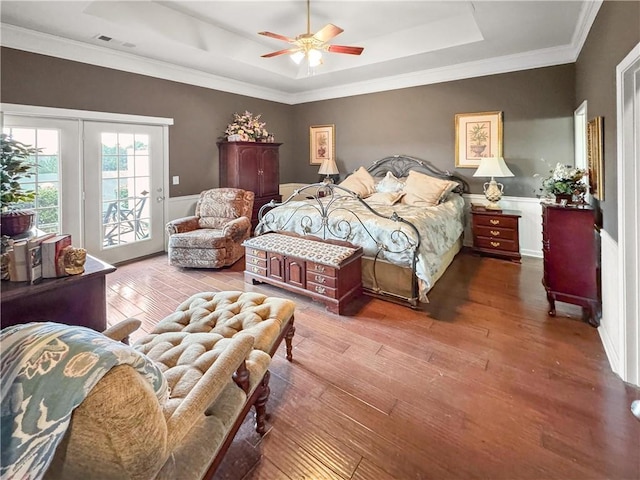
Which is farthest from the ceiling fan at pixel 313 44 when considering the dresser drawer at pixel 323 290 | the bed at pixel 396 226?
the dresser drawer at pixel 323 290

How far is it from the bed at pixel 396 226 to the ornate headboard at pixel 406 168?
1.0 inches

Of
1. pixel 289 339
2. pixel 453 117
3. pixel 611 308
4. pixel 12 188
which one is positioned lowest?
pixel 289 339

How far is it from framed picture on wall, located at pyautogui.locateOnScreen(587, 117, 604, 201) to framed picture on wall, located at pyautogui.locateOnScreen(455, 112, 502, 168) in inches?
74.3

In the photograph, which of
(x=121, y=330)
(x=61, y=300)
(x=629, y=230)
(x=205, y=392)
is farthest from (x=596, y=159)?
(x=61, y=300)

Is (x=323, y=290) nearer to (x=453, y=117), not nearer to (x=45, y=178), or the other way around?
(x=45, y=178)

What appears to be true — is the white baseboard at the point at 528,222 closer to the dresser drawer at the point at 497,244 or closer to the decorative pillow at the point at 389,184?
the dresser drawer at the point at 497,244

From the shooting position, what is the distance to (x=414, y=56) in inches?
194

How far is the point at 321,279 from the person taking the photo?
11.1 feet

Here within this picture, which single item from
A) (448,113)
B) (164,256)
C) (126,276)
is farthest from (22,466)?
(448,113)

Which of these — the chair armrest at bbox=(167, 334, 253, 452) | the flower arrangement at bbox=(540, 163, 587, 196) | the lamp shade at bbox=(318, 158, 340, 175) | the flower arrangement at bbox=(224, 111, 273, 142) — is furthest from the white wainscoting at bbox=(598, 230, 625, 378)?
the flower arrangement at bbox=(224, 111, 273, 142)

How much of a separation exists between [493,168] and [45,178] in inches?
237

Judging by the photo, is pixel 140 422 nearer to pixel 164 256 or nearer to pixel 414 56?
pixel 164 256

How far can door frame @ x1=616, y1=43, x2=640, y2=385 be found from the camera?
7.04 feet

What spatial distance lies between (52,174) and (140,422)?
15.2 feet
